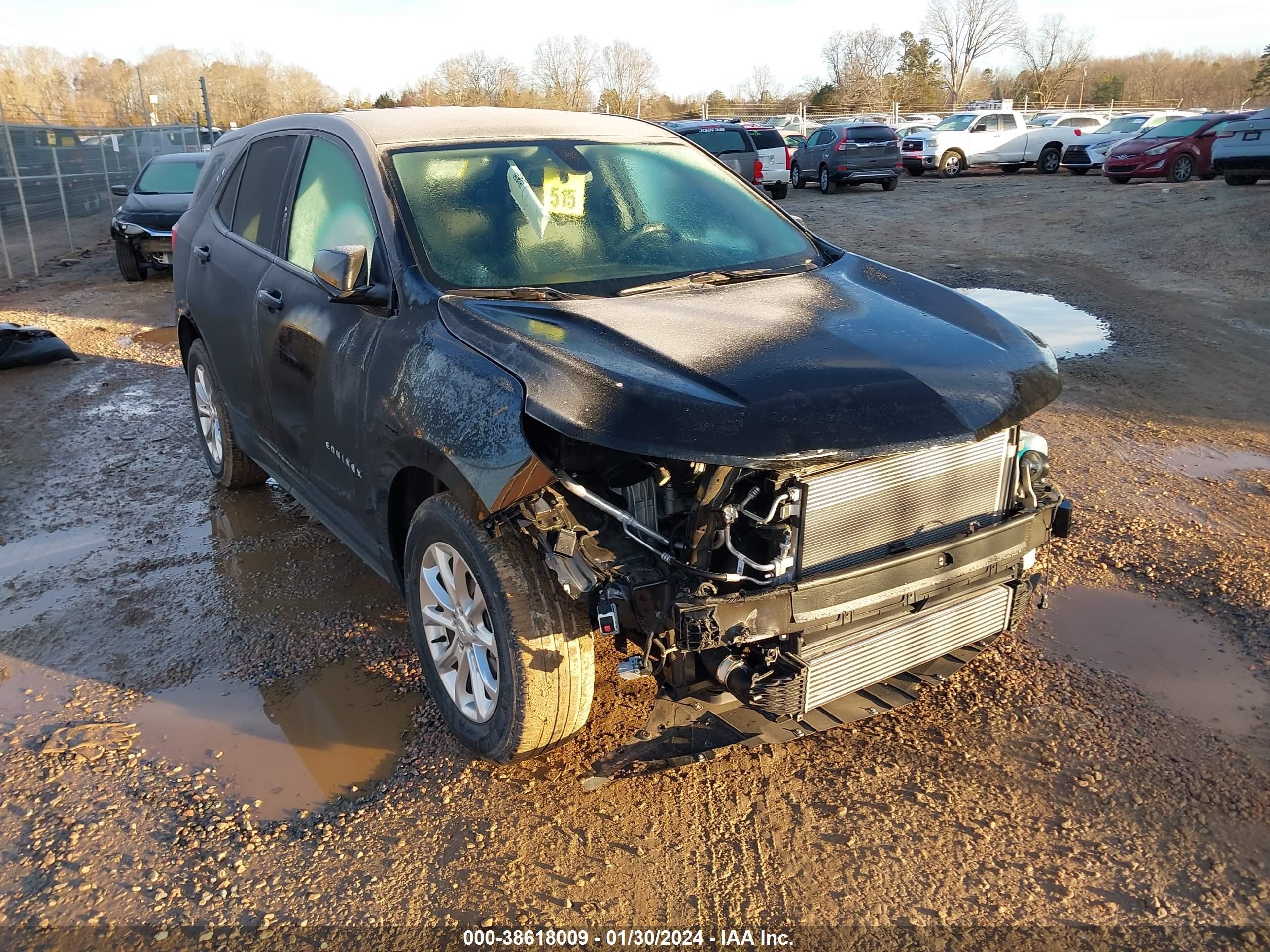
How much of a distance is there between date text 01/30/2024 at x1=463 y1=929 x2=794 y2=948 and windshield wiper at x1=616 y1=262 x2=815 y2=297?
77.8 inches

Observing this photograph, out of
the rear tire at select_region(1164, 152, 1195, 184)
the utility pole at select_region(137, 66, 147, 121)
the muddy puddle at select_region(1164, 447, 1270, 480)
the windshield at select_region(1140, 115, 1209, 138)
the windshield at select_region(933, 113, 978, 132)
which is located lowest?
the muddy puddle at select_region(1164, 447, 1270, 480)

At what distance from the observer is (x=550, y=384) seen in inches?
102

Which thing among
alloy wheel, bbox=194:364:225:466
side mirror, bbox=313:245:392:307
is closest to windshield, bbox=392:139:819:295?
side mirror, bbox=313:245:392:307

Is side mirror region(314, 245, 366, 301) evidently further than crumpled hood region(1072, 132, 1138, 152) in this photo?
No

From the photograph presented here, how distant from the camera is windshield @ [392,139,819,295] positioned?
333 centimetres

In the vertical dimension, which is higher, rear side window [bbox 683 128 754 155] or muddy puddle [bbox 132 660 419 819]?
rear side window [bbox 683 128 754 155]

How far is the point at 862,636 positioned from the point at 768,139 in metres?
21.3

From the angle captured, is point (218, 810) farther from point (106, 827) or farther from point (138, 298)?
point (138, 298)

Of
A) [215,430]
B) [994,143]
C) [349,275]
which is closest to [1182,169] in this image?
→ [994,143]

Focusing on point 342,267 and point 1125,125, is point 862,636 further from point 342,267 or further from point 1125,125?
point 1125,125

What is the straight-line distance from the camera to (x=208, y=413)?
541cm

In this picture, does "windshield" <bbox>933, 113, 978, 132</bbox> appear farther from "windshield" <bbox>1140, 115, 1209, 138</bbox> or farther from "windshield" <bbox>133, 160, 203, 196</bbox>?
"windshield" <bbox>133, 160, 203, 196</bbox>

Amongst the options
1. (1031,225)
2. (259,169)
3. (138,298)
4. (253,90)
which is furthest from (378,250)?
(253,90)

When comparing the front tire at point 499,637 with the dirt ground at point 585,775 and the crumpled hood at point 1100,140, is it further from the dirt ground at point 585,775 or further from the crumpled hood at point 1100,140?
the crumpled hood at point 1100,140
